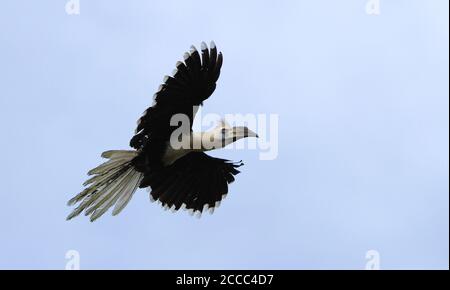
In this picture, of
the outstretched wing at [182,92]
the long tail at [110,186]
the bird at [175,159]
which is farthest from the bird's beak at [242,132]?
the long tail at [110,186]

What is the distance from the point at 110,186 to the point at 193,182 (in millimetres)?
1304

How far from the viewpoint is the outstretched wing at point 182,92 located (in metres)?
11.9

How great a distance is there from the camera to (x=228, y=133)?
12141 millimetres

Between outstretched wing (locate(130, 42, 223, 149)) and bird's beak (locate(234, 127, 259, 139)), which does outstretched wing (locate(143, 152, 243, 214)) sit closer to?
outstretched wing (locate(130, 42, 223, 149))

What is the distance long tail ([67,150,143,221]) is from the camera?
12.6 metres

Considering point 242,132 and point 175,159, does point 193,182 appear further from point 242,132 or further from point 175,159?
point 242,132

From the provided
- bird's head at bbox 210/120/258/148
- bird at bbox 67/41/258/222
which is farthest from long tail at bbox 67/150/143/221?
bird's head at bbox 210/120/258/148

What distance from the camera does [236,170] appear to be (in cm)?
1343

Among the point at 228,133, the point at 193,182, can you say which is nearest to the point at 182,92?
the point at 228,133

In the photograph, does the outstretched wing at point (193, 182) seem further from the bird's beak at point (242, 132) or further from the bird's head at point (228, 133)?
the bird's beak at point (242, 132)

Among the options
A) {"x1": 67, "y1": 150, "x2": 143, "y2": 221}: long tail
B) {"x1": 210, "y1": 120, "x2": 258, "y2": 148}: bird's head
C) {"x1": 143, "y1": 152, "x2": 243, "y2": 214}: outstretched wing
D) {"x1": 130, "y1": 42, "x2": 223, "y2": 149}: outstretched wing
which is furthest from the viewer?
{"x1": 143, "y1": 152, "x2": 243, "y2": 214}: outstretched wing
